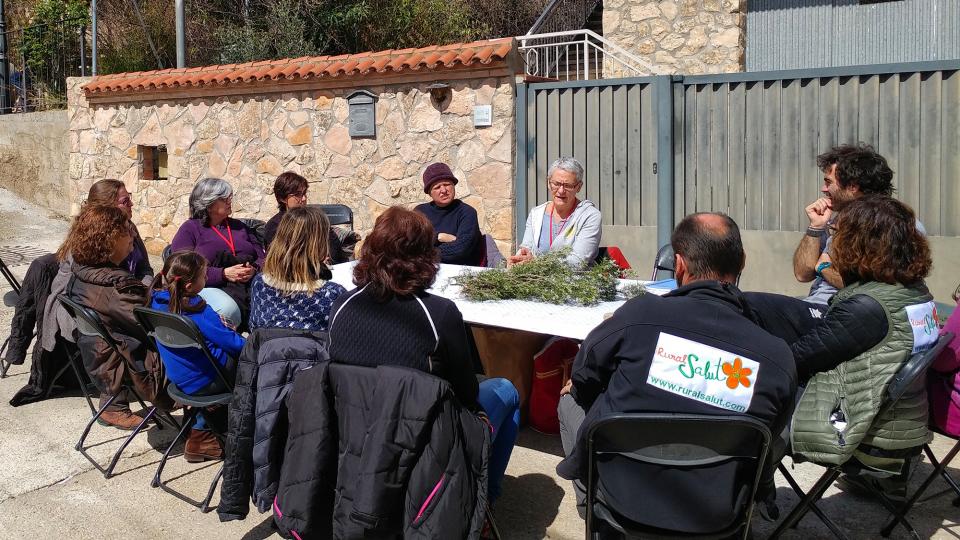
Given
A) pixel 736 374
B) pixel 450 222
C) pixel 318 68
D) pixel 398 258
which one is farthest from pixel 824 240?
pixel 318 68

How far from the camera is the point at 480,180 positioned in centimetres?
796

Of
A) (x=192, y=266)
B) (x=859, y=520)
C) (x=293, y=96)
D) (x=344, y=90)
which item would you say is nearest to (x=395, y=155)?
(x=344, y=90)

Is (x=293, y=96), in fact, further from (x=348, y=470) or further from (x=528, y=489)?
(x=348, y=470)

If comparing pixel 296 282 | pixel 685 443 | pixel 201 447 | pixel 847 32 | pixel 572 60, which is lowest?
pixel 201 447

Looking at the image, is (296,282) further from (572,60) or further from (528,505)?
(572,60)

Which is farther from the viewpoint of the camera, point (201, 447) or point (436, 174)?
point (436, 174)

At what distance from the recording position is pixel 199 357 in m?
3.81

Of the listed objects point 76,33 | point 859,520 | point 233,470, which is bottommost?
point 859,520

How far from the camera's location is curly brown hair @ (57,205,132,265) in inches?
177

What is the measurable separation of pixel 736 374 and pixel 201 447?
290 centimetres

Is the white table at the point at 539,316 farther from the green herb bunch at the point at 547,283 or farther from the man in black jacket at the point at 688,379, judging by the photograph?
the man in black jacket at the point at 688,379

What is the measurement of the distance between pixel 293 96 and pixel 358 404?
684 centimetres

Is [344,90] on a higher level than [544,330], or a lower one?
higher

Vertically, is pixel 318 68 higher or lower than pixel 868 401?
higher
